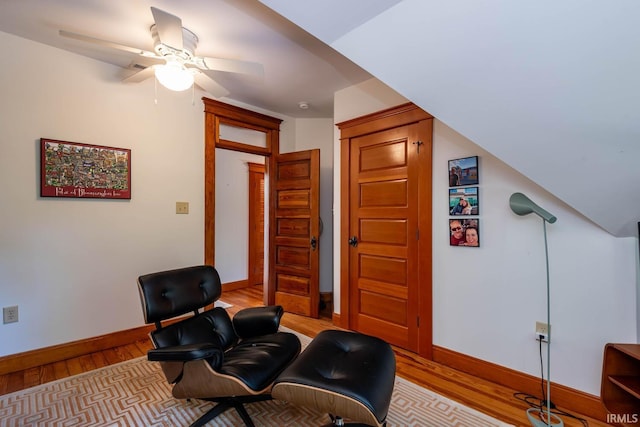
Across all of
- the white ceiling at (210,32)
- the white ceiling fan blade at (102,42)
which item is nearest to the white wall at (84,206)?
the white ceiling at (210,32)

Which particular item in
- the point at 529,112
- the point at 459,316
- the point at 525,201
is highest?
the point at 529,112

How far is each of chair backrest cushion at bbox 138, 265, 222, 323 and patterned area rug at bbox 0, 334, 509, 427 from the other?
22.0 inches

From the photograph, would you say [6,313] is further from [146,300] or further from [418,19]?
[418,19]

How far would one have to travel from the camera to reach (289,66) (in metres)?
2.65

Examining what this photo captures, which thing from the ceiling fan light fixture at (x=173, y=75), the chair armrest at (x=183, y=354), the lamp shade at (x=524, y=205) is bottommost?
the chair armrest at (x=183, y=354)

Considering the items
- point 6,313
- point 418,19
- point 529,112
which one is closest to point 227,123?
point 6,313

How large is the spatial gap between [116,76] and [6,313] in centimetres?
214

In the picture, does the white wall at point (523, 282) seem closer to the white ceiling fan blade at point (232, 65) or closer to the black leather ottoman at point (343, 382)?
the black leather ottoman at point (343, 382)

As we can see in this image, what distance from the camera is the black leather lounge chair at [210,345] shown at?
1496mm

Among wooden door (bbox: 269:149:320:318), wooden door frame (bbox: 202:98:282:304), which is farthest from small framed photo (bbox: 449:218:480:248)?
wooden door frame (bbox: 202:98:282:304)

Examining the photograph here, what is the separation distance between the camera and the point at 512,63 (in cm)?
117

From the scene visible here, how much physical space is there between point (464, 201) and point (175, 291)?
2220 millimetres

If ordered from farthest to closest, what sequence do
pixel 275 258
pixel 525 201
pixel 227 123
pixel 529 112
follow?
pixel 275 258, pixel 227 123, pixel 525 201, pixel 529 112

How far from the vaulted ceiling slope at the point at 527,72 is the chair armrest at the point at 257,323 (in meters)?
1.67
